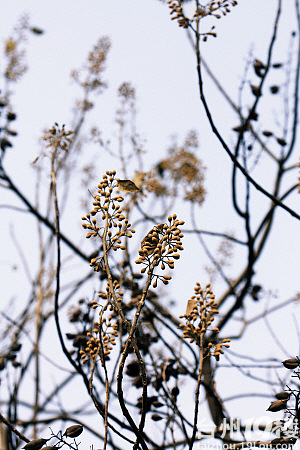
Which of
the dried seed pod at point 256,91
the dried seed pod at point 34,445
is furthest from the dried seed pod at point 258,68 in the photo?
the dried seed pod at point 34,445

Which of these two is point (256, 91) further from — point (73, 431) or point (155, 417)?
point (73, 431)

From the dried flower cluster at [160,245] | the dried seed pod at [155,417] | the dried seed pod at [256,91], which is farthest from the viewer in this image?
the dried seed pod at [256,91]

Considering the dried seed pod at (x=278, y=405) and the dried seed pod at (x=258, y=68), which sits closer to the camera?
the dried seed pod at (x=278, y=405)

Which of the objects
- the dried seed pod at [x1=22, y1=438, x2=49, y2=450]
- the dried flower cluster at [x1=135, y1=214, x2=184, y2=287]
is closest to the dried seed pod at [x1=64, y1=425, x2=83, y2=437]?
the dried seed pod at [x1=22, y1=438, x2=49, y2=450]

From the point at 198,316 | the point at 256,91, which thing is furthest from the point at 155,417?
the point at 256,91

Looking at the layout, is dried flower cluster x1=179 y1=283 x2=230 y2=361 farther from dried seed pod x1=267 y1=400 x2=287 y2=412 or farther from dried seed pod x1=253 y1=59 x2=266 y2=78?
dried seed pod x1=253 y1=59 x2=266 y2=78

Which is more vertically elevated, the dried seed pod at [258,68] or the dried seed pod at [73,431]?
the dried seed pod at [258,68]

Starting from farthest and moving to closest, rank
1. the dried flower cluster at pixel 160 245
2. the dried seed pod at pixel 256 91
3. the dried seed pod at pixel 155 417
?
the dried seed pod at pixel 256 91 → the dried seed pod at pixel 155 417 → the dried flower cluster at pixel 160 245

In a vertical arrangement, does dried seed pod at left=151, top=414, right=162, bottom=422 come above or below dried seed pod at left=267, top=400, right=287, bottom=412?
above

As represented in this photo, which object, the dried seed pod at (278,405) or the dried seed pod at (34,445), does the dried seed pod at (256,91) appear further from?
the dried seed pod at (34,445)

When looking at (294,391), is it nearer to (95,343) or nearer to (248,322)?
(95,343)

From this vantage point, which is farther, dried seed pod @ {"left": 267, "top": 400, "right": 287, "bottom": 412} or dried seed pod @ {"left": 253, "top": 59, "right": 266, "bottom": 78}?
dried seed pod @ {"left": 253, "top": 59, "right": 266, "bottom": 78}

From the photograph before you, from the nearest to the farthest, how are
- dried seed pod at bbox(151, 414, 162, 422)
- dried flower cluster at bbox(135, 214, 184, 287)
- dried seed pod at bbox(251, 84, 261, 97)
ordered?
dried flower cluster at bbox(135, 214, 184, 287)
dried seed pod at bbox(151, 414, 162, 422)
dried seed pod at bbox(251, 84, 261, 97)

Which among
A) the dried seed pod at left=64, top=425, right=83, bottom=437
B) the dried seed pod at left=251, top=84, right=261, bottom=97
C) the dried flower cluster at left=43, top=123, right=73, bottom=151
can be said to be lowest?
the dried seed pod at left=64, top=425, right=83, bottom=437
